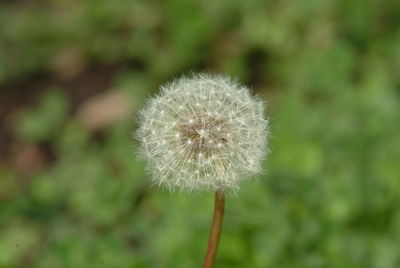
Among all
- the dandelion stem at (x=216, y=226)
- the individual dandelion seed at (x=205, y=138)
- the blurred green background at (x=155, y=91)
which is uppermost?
the blurred green background at (x=155, y=91)

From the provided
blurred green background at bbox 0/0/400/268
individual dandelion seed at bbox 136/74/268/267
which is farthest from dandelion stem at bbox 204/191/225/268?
blurred green background at bbox 0/0/400/268

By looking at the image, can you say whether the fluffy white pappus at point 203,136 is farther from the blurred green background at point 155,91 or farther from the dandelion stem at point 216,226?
the blurred green background at point 155,91

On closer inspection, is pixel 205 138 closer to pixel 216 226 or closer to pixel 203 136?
pixel 203 136

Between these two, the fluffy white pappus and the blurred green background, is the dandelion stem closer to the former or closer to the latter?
the fluffy white pappus

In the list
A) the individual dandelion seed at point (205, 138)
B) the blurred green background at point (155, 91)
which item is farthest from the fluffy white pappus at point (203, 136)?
the blurred green background at point (155, 91)

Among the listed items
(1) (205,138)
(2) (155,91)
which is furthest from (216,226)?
(2) (155,91)

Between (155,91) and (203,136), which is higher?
(155,91)
